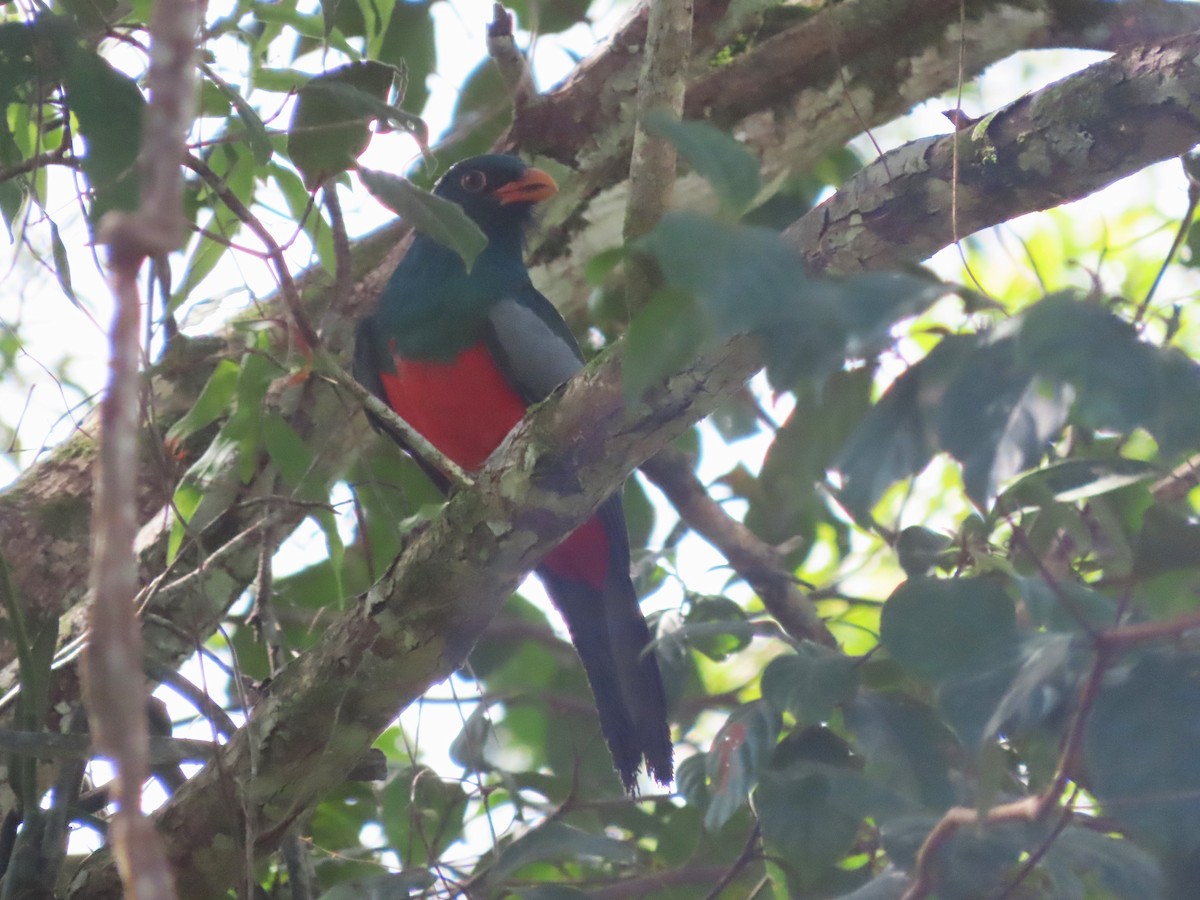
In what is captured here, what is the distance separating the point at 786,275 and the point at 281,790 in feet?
5.98

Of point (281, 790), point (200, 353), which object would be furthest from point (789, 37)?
point (281, 790)

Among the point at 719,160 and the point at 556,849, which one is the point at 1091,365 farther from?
the point at 556,849

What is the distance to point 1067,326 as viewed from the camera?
1.09 meters

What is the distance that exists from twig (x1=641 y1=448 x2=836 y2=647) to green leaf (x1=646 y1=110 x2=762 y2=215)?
93.2 inches

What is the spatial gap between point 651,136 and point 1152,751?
1.52 meters

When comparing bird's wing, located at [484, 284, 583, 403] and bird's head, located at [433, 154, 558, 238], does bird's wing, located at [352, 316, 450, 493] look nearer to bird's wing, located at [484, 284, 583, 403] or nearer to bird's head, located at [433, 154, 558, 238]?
bird's wing, located at [484, 284, 583, 403]

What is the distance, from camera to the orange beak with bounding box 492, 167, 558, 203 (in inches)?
155

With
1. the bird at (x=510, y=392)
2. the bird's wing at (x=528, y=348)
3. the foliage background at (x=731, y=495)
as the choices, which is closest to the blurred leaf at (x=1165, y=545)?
the foliage background at (x=731, y=495)

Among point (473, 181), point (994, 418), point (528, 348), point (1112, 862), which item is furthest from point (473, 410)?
point (994, 418)

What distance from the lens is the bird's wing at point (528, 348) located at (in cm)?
353

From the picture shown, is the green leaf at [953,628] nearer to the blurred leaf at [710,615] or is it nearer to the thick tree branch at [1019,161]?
the thick tree branch at [1019,161]

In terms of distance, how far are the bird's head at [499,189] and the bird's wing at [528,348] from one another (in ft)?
1.57

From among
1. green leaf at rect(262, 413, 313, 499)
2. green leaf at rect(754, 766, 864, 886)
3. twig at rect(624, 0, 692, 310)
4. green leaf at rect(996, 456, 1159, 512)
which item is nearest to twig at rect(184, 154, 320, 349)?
twig at rect(624, 0, 692, 310)

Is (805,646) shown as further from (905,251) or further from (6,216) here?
(6,216)
